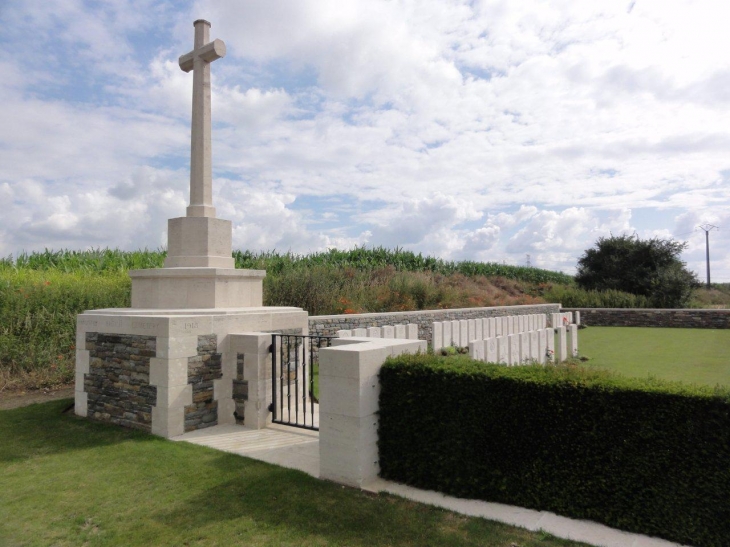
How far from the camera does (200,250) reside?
6.61 m

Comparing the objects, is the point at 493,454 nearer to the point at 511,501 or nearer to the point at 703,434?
the point at 511,501

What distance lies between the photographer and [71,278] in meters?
10.5

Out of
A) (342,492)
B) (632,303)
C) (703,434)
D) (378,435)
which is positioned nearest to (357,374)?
(378,435)

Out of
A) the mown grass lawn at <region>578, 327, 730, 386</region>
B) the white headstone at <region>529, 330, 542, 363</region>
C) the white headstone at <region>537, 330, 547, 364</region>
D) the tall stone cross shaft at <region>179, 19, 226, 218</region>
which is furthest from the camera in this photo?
the white headstone at <region>537, 330, 547, 364</region>

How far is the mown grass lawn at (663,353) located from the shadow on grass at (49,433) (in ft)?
22.8

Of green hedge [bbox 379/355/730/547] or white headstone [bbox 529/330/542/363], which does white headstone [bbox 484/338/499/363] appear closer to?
white headstone [bbox 529/330/542/363]

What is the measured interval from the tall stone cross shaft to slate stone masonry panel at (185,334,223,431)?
6.46ft

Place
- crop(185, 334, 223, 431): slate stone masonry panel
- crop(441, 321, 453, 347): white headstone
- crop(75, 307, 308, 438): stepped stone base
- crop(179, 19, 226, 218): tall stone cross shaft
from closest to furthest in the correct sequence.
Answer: crop(75, 307, 308, 438): stepped stone base
crop(185, 334, 223, 431): slate stone masonry panel
crop(179, 19, 226, 218): tall stone cross shaft
crop(441, 321, 453, 347): white headstone

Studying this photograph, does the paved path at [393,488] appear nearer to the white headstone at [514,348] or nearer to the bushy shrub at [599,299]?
the white headstone at [514,348]

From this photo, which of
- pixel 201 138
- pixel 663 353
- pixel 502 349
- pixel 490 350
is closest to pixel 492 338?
pixel 490 350

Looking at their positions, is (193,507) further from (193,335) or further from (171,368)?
(193,335)

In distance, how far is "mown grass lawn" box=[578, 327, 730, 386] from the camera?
8648 mm

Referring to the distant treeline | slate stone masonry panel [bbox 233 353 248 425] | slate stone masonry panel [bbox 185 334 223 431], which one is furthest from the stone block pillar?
the distant treeline

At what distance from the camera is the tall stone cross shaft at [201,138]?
6.75 m
